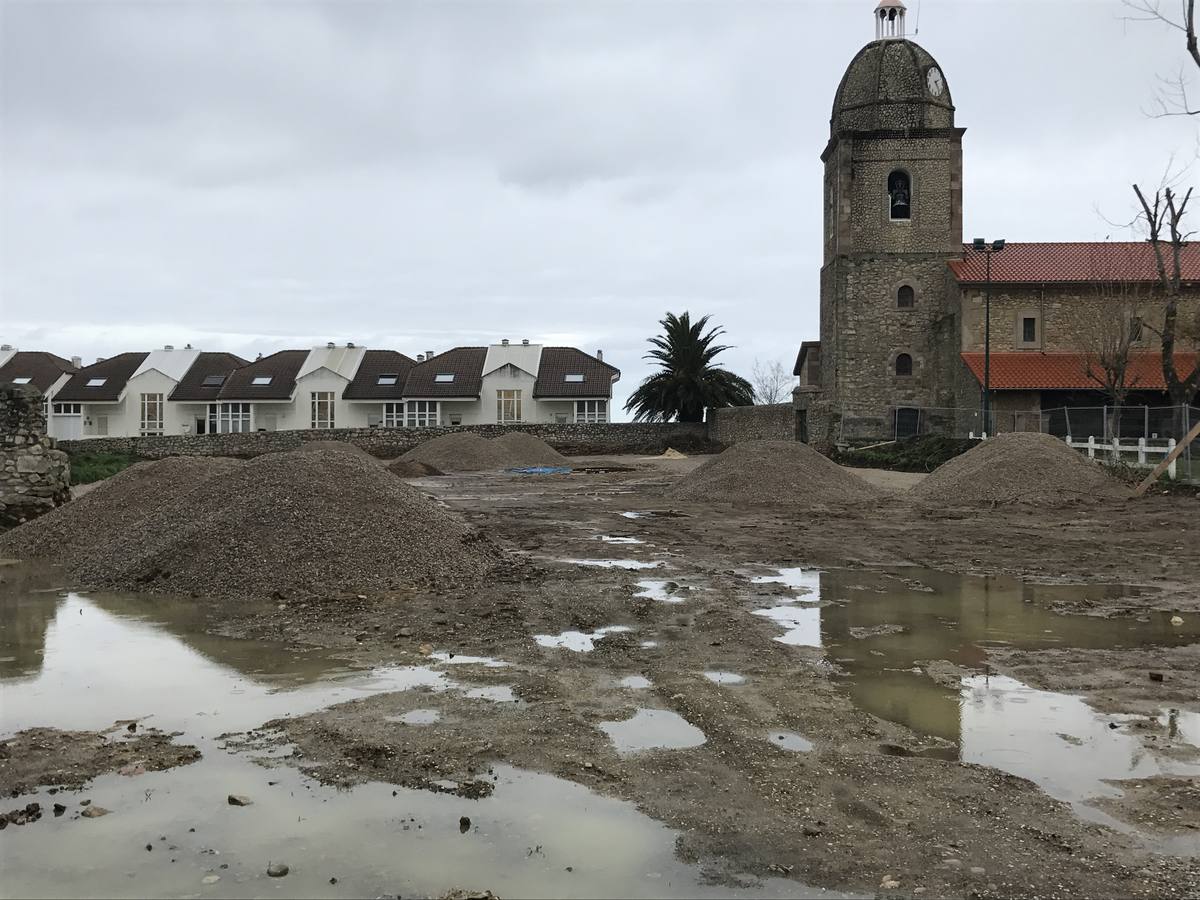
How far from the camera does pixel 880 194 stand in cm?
4125

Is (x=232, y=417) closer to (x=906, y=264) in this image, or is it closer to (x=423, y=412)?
(x=423, y=412)

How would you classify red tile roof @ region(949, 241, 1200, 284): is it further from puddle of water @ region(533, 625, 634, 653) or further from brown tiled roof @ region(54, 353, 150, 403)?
brown tiled roof @ region(54, 353, 150, 403)

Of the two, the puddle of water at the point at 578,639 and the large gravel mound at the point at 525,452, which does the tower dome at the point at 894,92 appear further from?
the puddle of water at the point at 578,639

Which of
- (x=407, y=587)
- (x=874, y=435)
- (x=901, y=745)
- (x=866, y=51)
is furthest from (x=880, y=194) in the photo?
(x=901, y=745)

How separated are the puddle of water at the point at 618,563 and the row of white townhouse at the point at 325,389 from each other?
44.1m

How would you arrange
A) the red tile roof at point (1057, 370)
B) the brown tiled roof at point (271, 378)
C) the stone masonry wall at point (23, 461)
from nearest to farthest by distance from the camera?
the stone masonry wall at point (23, 461)
the red tile roof at point (1057, 370)
the brown tiled roof at point (271, 378)

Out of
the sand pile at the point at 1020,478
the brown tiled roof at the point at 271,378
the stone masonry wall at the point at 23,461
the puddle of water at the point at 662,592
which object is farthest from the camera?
the brown tiled roof at the point at 271,378

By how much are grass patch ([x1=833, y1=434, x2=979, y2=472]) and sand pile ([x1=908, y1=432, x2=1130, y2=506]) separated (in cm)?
926

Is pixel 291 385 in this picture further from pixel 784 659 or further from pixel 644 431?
pixel 784 659

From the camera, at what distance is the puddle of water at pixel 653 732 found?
5485 mm

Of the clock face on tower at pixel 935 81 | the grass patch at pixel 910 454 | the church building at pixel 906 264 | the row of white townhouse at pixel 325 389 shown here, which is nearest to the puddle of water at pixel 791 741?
the grass patch at pixel 910 454

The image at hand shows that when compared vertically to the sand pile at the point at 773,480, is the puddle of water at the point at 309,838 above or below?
below

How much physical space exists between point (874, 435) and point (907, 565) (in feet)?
96.1

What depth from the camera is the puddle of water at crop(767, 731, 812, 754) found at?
5.42 m
